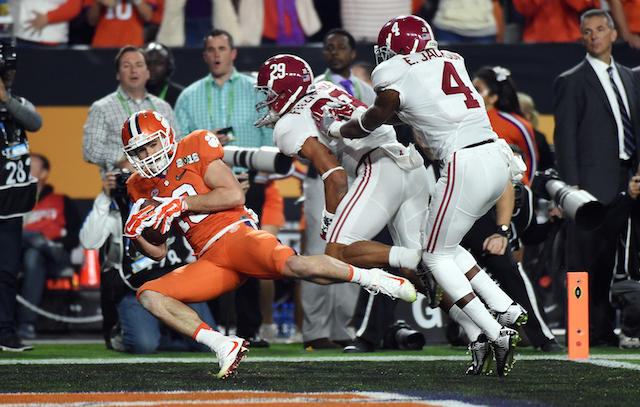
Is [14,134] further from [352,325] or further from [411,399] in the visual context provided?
[411,399]

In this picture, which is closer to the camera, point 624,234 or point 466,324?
point 466,324

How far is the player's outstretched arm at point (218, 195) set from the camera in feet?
13.9

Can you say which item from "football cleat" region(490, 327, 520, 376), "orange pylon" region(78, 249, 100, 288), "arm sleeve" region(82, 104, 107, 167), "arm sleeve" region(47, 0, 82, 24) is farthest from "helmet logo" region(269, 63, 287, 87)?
"arm sleeve" region(47, 0, 82, 24)

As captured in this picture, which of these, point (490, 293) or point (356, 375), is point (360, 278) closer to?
point (356, 375)

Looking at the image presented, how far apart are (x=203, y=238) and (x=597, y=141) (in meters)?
2.86

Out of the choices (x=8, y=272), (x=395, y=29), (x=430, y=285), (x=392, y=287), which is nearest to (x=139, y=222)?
(x=392, y=287)

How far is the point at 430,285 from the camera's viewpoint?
14.1ft

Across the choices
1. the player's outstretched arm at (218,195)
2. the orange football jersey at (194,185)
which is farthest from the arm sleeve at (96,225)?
the player's outstretched arm at (218,195)

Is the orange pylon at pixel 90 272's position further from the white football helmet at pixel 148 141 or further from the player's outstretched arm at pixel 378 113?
the player's outstretched arm at pixel 378 113

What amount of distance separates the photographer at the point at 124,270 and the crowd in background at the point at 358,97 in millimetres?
15

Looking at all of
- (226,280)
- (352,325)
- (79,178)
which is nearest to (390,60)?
(226,280)

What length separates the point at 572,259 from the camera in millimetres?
5906

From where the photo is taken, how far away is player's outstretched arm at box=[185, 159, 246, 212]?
4.25 metres

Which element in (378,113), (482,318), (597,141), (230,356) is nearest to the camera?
(230,356)
